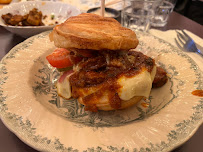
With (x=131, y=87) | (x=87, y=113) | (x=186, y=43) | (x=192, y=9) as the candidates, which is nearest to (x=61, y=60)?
(x=87, y=113)

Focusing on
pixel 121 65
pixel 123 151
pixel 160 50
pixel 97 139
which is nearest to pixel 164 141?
pixel 123 151

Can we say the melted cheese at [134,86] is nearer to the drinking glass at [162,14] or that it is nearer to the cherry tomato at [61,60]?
the cherry tomato at [61,60]

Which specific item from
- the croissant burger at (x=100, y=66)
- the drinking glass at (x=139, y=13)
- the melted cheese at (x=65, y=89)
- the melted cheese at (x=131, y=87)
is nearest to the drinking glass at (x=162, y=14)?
the drinking glass at (x=139, y=13)

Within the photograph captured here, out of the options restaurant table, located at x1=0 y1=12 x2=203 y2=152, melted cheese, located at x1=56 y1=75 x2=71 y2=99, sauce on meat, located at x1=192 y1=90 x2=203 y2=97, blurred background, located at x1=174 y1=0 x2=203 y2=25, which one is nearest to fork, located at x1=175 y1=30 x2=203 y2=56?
restaurant table, located at x1=0 y1=12 x2=203 y2=152

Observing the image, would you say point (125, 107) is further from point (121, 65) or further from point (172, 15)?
point (172, 15)

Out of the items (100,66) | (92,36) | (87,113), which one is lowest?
(87,113)

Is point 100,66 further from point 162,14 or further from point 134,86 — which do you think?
point 162,14

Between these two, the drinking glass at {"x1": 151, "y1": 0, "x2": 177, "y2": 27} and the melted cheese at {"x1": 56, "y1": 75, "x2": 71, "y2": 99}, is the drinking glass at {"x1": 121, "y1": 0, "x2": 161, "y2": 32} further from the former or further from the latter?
the melted cheese at {"x1": 56, "y1": 75, "x2": 71, "y2": 99}

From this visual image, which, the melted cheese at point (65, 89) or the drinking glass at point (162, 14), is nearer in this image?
the melted cheese at point (65, 89)
